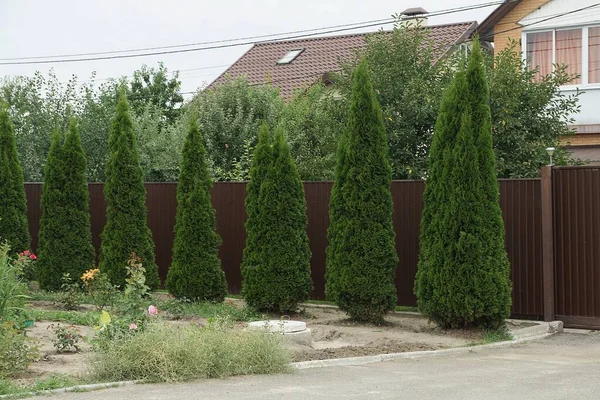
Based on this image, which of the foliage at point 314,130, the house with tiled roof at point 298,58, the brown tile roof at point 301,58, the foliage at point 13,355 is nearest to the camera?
the foliage at point 13,355

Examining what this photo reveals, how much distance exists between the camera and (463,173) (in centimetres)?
1223

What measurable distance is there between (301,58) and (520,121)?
19.0 metres

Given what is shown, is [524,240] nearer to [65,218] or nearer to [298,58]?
[65,218]

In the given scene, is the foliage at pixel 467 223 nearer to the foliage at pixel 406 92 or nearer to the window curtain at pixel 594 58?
the foliage at pixel 406 92

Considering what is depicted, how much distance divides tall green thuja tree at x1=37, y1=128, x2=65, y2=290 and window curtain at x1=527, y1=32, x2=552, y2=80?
12.7 m

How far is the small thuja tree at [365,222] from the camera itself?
13.0 meters

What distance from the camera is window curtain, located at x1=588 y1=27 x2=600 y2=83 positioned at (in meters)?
22.9

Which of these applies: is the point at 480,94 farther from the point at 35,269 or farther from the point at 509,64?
the point at 35,269

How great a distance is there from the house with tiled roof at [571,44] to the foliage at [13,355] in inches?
635

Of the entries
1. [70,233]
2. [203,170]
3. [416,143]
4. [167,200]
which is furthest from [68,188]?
[416,143]

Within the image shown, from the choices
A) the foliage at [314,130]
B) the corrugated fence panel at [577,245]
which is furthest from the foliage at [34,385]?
the foliage at [314,130]

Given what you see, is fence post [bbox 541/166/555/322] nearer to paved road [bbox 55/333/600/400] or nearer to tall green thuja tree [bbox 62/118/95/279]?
paved road [bbox 55/333/600/400]

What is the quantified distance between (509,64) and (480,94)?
5.07 meters

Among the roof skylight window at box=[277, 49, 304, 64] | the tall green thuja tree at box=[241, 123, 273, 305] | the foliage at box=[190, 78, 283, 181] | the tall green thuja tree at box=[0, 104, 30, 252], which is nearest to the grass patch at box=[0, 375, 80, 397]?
the tall green thuja tree at box=[241, 123, 273, 305]
